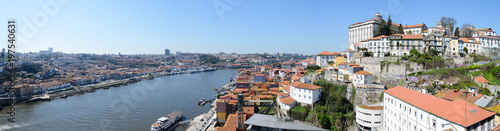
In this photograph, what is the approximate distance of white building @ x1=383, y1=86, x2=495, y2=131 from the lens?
6152 millimetres

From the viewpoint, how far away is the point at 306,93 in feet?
39.7

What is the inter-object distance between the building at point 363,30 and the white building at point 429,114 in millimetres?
10212

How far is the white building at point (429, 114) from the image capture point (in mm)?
6152

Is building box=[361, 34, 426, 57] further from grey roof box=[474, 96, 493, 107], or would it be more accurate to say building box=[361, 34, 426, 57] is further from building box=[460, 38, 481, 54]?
grey roof box=[474, 96, 493, 107]

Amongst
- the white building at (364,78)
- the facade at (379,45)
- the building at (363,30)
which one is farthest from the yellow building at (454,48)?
the white building at (364,78)

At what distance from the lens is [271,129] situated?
11.3 meters

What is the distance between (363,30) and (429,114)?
14.5m

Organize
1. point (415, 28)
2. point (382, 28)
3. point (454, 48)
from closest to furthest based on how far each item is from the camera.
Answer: point (454, 48)
point (382, 28)
point (415, 28)

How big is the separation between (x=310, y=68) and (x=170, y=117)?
11067 mm

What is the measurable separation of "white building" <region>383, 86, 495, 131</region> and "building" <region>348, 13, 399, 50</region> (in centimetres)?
1021

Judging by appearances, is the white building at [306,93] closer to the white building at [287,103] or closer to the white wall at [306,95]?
the white wall at [306,95]

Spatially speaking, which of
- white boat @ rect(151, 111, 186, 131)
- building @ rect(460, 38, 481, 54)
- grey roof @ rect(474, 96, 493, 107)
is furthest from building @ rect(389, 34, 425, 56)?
white boat @ rect(151, 111, 186, 131)

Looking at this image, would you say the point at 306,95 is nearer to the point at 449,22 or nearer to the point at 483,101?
the point at 483,101

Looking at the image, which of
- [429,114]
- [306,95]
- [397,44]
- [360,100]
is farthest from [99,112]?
[397,44]
